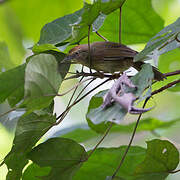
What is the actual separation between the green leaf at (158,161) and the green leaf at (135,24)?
0.66 m

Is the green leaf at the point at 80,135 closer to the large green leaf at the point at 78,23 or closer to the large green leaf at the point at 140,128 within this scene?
the large green leaf at the point at 140,128

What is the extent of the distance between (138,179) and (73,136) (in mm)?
666

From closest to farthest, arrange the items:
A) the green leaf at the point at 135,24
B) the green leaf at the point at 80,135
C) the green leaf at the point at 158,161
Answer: the green leaf at the point at 158,161 → the green leaf at the point at 135,24 → the green leaf at the point at 80,135

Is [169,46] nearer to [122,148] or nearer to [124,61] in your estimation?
[124,61]

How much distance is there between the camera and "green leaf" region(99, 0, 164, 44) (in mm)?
1664

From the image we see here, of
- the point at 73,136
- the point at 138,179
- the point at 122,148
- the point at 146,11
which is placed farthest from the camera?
the point at 73,136

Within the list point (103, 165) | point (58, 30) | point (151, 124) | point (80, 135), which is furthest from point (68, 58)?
point (151, 124)

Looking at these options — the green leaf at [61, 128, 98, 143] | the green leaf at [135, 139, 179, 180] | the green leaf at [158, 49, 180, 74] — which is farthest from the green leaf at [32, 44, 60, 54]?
the green leaf at [158, 49, 180, 74]

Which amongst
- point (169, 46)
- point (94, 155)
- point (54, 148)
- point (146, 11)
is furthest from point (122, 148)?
point (146, 11)

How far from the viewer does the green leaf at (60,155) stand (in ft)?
3.92

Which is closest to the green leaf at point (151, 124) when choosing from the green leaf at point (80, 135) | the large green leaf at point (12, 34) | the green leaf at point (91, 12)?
the green leaf at point (80, 135)

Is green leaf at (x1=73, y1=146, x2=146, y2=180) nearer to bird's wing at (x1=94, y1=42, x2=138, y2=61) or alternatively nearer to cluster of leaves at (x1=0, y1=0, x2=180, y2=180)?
cluster of leaves at (x1=0, y1=0, x2=180, y2=180)

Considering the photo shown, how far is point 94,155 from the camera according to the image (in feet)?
4.70

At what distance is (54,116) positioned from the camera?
3.83ft
